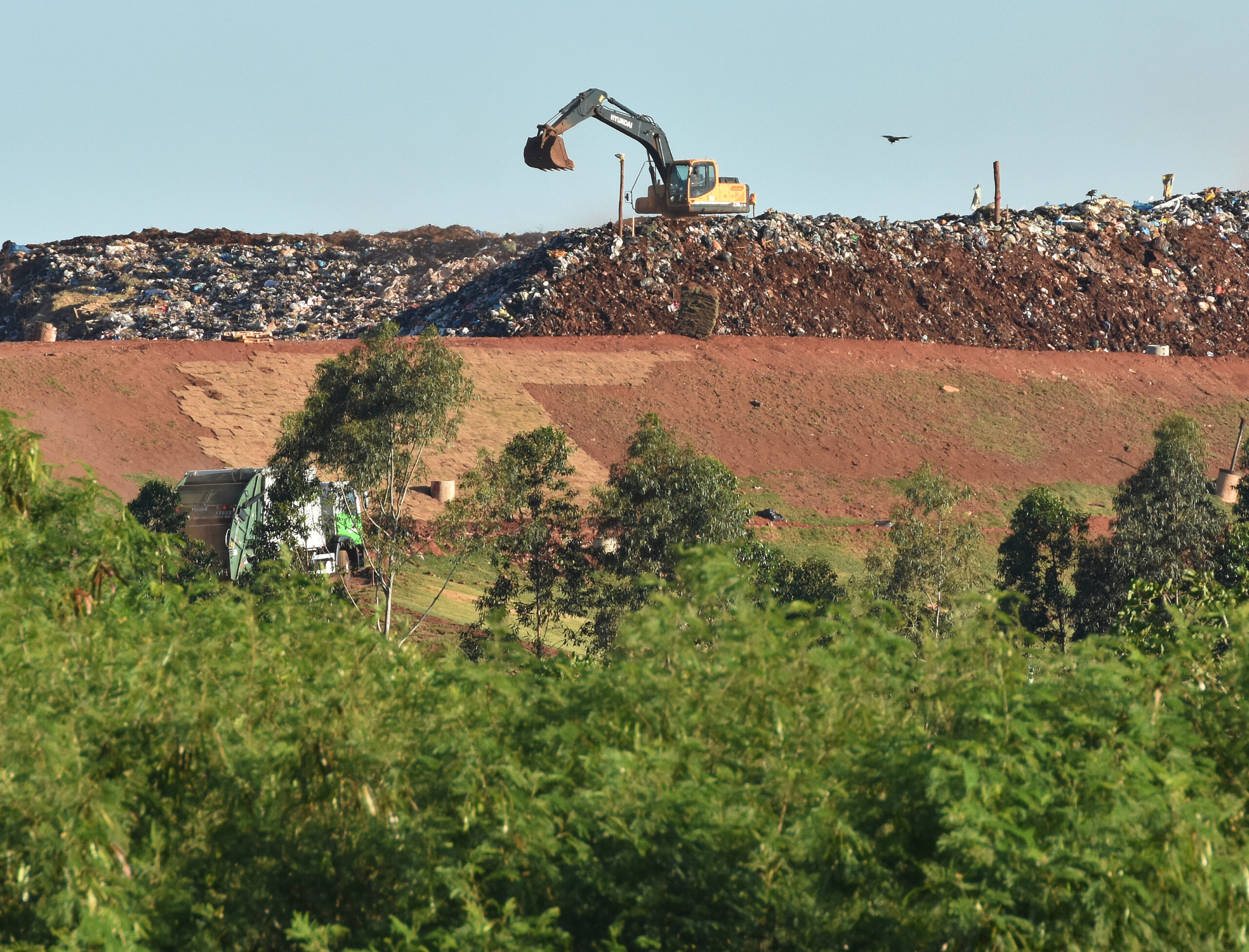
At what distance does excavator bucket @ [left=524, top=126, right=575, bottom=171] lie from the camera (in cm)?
4062

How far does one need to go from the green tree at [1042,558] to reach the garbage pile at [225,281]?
1030 inches

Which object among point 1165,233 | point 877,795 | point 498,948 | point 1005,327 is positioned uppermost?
point 1165,233

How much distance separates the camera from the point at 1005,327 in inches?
1885

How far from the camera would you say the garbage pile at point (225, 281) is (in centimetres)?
4634

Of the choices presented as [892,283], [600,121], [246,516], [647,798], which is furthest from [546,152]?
[647,798]

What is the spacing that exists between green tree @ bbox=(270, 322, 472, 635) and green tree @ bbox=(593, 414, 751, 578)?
2916 mm

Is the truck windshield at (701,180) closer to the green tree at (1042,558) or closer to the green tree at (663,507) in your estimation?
the green tree at (1042,558)

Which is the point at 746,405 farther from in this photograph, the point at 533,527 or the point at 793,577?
the point at 533,527

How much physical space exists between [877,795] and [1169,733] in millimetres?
1367

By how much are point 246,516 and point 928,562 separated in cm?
1118

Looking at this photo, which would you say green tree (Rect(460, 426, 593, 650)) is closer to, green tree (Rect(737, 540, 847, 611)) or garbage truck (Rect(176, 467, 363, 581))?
garbage truck (Rect(176, 467, 363, 581))

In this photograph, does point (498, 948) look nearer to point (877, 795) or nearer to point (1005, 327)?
point (877, 795)

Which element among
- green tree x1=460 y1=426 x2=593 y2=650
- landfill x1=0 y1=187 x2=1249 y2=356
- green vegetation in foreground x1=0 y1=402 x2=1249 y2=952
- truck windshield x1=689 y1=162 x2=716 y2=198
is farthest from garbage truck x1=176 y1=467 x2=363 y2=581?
truck windshield x1=689 y1=162 x2=716 y2=198

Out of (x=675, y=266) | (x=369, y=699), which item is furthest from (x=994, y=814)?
(x=675, y=266)
